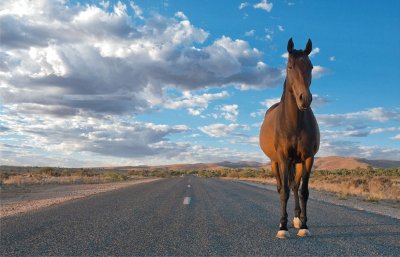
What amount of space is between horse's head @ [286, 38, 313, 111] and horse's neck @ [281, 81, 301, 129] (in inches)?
5.2

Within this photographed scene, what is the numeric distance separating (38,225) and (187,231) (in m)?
3.08

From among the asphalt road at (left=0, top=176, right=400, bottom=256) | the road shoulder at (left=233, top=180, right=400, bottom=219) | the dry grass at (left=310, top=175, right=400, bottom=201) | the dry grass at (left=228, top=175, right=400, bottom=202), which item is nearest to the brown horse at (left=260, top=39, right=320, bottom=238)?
the asphalt road at (left=0, top=176, right=400, bottom=256)

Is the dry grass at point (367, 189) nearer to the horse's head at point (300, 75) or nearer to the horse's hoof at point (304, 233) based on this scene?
the horse's hoof at point (304, 233)

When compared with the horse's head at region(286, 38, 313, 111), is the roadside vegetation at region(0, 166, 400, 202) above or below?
below

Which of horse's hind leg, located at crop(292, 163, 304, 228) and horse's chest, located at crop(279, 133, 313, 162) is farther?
horse's hind leg, located at crop(292, 163, 304, 228)

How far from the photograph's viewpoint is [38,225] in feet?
26.1

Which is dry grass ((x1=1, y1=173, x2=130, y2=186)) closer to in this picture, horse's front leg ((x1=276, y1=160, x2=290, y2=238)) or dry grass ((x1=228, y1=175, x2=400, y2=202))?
dry grass ((x1=228, y1=175, x2=400, y2=202))

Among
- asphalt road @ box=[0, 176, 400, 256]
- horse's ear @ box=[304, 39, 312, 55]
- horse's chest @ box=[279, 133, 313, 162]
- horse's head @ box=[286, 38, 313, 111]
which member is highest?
horse's ear @ box=[304, 39, 312, 55]

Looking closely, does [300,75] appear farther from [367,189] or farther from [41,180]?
[41,180]

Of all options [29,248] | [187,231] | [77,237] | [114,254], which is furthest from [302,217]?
[29,248]

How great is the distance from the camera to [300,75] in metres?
5.93

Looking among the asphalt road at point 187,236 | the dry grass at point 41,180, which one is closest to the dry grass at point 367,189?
the asphalt road at point 187,236

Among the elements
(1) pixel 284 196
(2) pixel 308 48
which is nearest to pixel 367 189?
(1) pixel 284 196

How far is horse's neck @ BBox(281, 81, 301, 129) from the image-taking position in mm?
6449
